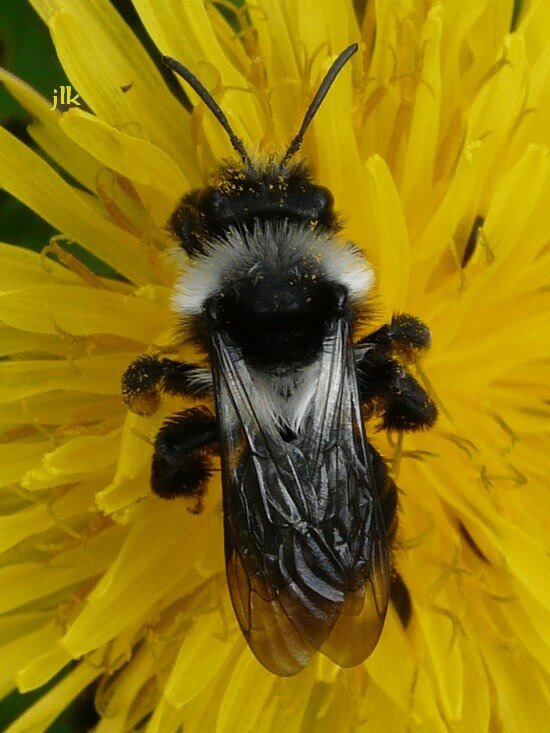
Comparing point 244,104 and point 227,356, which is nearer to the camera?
point 227,356

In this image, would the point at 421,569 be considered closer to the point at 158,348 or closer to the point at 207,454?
the point at 207,454

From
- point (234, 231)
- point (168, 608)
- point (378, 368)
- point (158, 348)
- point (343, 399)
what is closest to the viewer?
point (343, 399)

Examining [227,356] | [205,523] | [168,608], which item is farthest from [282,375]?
[168,608]

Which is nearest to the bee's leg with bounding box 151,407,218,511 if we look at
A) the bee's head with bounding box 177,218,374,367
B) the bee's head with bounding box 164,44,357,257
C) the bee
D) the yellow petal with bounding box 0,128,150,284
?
the bee

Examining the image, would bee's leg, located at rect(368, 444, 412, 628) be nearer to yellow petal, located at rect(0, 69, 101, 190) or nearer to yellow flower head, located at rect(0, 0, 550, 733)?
yellow flower head, located at rect(0, 0, 550, 733)

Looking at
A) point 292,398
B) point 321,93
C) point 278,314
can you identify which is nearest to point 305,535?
point 292,398

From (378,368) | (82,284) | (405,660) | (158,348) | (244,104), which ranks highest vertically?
(244,104)
